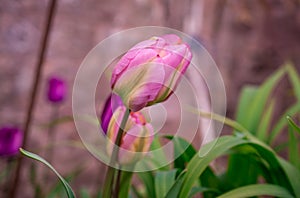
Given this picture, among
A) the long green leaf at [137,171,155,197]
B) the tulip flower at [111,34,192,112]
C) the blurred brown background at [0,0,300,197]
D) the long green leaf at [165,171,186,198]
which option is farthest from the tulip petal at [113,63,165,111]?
the blurred brown background at [0,0,300,197]

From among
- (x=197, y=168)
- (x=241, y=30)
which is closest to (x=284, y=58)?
(x=241, y=30)

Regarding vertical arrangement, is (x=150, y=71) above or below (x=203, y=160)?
above

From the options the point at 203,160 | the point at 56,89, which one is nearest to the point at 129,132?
the point at 203,160

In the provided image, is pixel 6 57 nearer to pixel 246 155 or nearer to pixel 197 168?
pixel 246 155

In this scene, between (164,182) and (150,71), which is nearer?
(150,71)

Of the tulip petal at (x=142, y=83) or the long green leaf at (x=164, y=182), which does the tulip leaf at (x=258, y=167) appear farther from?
the tulip petal at (x=142, y=83)

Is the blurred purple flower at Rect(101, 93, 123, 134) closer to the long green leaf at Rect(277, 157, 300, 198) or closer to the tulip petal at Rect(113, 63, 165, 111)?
the tulip petal at Rect(113, 63, 165, 111)

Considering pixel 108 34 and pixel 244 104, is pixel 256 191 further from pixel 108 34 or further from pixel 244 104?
pixel 108 34

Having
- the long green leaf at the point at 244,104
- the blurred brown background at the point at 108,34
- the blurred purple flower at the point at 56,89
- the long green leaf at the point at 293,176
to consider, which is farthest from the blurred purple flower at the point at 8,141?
the long green leaf at the point at 293,176
